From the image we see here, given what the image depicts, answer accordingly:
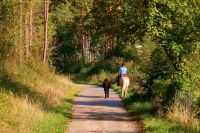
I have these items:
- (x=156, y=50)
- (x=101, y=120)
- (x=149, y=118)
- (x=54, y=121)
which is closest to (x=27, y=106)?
(x=54, y=121)

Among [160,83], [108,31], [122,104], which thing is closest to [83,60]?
[108,31]

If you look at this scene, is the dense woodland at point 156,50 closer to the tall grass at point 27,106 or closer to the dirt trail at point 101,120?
the tall grass at point 27,106

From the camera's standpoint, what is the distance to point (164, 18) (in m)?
18.2

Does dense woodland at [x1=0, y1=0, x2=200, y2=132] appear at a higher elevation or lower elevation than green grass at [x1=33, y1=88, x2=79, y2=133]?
higher

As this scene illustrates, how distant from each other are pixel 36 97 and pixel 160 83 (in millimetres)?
5591

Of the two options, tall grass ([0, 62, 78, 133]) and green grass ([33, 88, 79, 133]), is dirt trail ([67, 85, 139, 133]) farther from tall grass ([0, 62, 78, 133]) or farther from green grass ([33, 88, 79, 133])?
tall grass ([0, 62, 78, 133])

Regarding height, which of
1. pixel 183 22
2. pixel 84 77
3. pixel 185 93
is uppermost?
pixel 183 22

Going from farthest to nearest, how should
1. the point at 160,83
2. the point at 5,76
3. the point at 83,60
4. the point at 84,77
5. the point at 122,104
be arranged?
1. the point at 83,60
2. the point at 84,77
3. the point at 122,104
4. the point at 5,76
5. the point at 160,83

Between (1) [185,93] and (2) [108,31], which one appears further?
(2) [108,31]

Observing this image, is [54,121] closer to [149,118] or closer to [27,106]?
[27,106]

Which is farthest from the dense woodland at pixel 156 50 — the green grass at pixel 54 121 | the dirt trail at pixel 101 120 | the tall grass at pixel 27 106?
the dirt trail at pixel 101 120

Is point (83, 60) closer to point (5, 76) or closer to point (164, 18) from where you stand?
point (5, 76)

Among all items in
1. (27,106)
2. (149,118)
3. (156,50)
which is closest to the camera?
(27,106)

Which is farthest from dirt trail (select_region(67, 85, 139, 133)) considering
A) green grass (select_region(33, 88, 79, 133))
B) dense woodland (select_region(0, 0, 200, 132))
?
dense woodland (select_region(0, 0, 200, 132))
